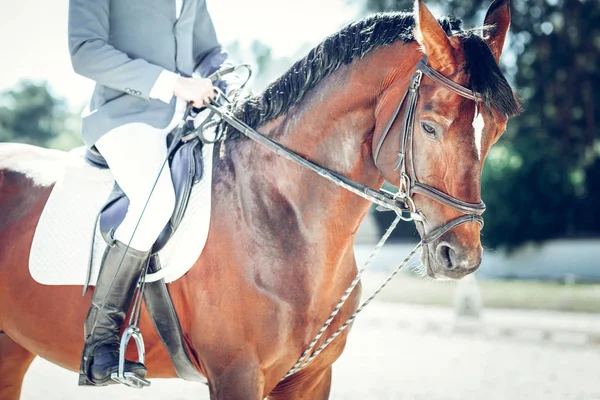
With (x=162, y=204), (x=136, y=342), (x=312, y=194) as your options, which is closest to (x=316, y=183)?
(x=312, y=194)

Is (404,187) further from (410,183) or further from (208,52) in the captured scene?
(208,52)

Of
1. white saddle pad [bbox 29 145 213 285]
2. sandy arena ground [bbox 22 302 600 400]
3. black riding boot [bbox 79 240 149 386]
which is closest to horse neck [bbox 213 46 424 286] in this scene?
white saddle pad [bbox 29 145 213 285]

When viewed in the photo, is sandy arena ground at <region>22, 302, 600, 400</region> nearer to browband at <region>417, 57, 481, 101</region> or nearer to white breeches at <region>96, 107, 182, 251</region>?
white breeches at <region>96, 107, 182, 251</region>

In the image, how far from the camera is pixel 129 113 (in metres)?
3.43

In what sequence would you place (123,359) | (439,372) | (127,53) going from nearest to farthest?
(123,359) < (127,53) < (439,372)

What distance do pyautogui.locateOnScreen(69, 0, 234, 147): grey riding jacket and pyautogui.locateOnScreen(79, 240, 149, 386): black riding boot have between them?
0.73 metres

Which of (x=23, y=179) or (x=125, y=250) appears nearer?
(x=125, y=250)

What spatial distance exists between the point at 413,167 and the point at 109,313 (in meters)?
1.68

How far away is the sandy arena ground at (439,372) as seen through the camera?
7398 millimetres

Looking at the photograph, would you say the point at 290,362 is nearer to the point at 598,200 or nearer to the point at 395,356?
the point at 395,356

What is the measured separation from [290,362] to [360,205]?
2.80 ft

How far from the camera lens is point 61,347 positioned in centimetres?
351

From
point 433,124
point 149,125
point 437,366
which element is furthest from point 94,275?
point 437,366

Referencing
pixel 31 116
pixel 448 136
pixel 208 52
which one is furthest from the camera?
pixel 31 116
